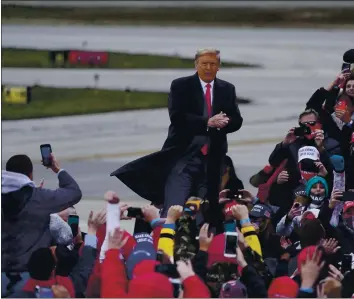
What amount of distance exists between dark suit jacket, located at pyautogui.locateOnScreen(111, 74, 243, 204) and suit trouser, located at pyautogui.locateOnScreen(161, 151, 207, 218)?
0.07 m

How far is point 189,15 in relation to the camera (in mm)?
41625

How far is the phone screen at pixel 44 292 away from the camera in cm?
710

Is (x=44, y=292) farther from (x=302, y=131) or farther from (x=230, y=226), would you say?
(x=302, y=131)

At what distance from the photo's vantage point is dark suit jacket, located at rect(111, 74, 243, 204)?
970 centimetres

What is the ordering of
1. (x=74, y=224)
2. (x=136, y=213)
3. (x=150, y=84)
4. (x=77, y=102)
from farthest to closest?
(x=150, y=84)
(x=77, y=102)
(x=74, y=224)
(x=136, y=213)

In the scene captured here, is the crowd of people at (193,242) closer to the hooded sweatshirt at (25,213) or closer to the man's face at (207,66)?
the hooded sweatshirt at (25,213)

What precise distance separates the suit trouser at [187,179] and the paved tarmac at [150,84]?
11.7 feet

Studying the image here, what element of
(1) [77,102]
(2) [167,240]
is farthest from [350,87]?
(1) [77,102]

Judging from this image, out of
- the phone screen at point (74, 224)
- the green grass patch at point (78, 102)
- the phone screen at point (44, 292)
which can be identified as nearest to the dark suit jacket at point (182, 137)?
the phone screen at point (74, 224)

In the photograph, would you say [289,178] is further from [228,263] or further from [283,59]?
[283,59]

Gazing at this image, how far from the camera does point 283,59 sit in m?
31.0

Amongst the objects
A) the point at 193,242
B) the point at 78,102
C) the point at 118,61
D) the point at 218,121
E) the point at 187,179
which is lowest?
the point at 78,102

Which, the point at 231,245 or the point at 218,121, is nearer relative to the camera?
the point at 231,245

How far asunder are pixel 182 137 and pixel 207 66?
0.70 meters
